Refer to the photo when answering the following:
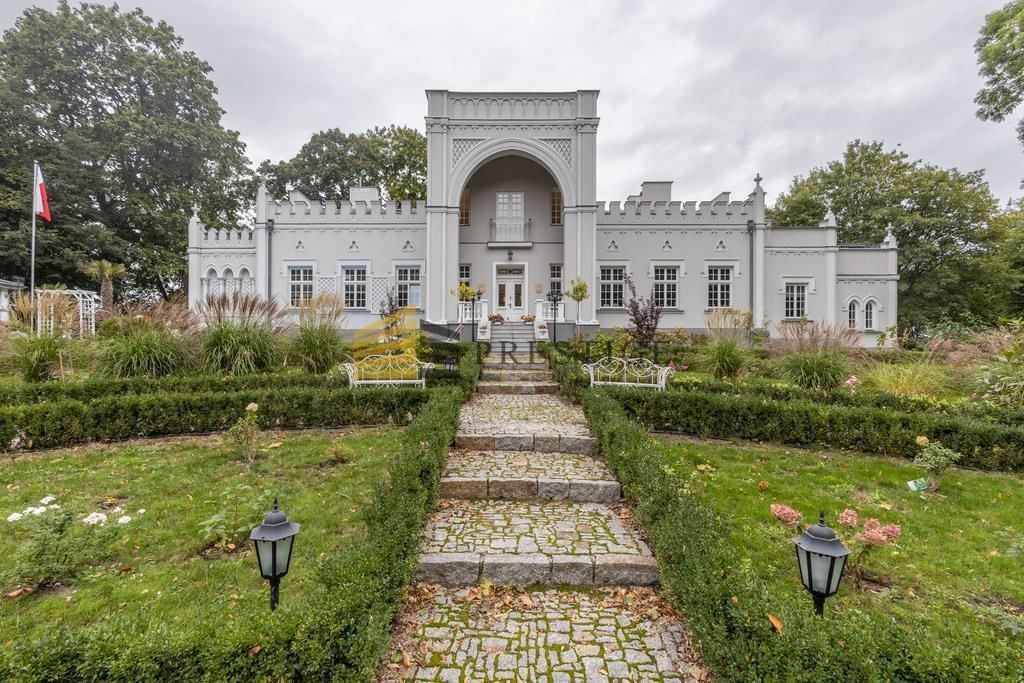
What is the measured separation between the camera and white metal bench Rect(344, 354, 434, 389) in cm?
756

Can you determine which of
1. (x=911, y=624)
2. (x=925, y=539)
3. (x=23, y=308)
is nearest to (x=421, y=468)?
(x=911, y=624)

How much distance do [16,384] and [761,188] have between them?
905 inches

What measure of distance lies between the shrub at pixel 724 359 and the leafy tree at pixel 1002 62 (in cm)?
1323

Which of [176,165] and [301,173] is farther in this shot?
[301,173]

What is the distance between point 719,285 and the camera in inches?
736

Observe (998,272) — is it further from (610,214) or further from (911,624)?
(911,624)

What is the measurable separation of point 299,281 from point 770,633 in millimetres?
20185

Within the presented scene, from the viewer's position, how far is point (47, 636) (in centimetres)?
186

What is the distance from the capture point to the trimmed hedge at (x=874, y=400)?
593 centimetres

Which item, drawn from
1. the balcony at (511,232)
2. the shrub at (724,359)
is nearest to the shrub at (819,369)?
the shrub at (724,359)

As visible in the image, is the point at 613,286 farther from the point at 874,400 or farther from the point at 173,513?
the point at 173,513

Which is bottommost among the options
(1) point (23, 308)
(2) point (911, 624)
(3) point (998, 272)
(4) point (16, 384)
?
(2) point (911, 624)

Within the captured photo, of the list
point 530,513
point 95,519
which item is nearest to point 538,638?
point 530,513

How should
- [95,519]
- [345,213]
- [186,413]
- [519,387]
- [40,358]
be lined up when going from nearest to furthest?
[95,519] → [186,413] → [40,358] → [519,387] → [345,213]
